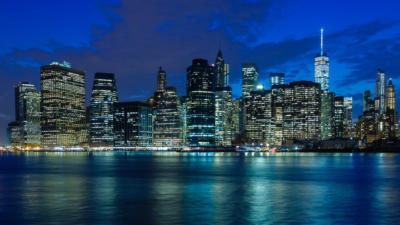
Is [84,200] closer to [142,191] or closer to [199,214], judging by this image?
[142,191]

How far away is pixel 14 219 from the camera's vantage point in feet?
107

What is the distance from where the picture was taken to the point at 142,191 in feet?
167

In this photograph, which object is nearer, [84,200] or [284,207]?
[284,207]

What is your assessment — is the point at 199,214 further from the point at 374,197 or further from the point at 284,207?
the point at 374,197

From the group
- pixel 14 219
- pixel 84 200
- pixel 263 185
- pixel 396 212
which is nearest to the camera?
pixel 14 219

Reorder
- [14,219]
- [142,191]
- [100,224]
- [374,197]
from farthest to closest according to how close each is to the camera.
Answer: [142,191]
[374,197]
[14,219]
[100,224]

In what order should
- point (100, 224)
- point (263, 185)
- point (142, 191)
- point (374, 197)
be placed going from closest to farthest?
point (100, 224) → point (374, 197) → point (142, 191) → point (263, 185)

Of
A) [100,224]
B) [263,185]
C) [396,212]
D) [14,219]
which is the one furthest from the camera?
[263,185]

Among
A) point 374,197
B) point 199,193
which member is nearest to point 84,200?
point 199,193

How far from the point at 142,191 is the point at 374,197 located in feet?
80.6

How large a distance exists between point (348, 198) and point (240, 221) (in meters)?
18.0

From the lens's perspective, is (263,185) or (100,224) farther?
(263,185)

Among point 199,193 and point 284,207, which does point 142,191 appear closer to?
point 199,193

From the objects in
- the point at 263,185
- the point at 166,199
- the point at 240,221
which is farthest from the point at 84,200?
the point at 263,185
